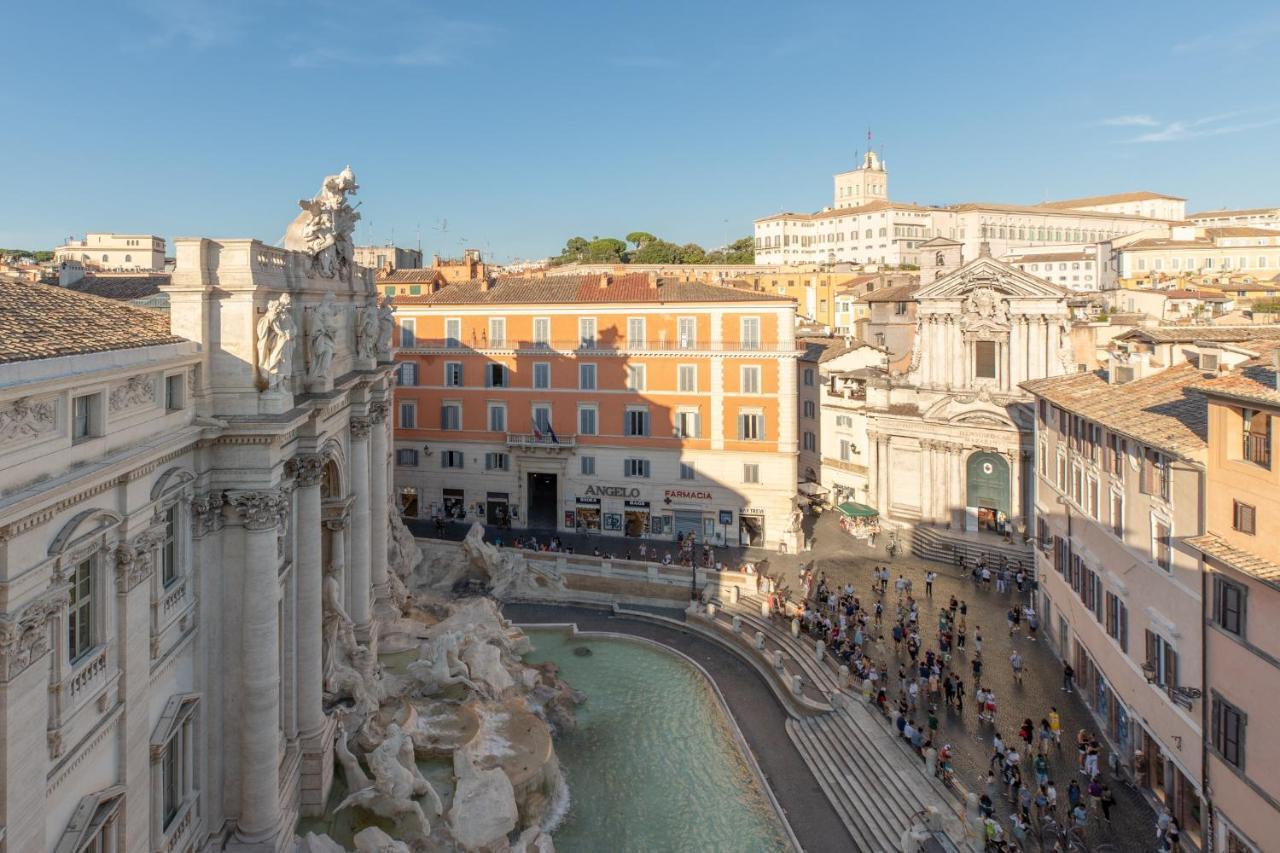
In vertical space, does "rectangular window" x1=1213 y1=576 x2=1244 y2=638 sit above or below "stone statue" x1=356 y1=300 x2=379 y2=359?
below

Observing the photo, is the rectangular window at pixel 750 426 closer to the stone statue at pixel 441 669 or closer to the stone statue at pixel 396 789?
the stone statue at pixel 441 669

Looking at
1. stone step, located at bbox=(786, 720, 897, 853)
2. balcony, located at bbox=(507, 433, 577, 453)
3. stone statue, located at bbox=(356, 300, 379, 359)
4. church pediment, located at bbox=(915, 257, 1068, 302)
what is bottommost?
stone step, located at bbox=(786, 720, 897, 853)

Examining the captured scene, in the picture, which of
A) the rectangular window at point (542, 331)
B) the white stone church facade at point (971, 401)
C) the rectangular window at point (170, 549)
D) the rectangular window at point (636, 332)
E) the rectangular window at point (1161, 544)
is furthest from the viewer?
the rectangular window at point (542, 331)

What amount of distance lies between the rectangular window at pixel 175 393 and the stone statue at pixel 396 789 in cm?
767

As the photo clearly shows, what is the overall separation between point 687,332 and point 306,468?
74.6 feet

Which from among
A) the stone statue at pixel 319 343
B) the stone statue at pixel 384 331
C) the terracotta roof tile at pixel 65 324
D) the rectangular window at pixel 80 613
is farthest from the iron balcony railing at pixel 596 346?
the rectangular window at pixel 80 613

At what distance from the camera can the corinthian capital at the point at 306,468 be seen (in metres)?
16.3

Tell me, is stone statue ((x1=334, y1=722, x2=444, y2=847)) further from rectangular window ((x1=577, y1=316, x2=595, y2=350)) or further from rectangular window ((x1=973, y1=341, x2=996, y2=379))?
rectangular window ((x1=973, y1=341, x2=996, y2=379))

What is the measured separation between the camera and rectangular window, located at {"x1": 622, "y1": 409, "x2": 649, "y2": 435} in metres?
37.7

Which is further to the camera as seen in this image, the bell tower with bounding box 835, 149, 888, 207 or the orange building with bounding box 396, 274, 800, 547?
the bell tower with bounding box 835, 149, 888, 207

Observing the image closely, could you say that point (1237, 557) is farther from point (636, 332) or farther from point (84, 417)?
point (636, 332)

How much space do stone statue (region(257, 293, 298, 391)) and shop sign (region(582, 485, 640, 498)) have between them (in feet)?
81.0

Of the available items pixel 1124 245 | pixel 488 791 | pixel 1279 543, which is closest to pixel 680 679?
pixel 488 791

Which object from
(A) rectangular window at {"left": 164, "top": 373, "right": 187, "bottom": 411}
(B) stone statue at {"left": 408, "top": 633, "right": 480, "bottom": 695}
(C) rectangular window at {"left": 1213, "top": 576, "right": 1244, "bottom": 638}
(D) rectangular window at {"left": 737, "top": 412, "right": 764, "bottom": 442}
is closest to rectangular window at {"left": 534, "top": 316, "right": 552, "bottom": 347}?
(D) rectangular window at {"left": 737, "top": 412, "right": 764, "bottom": 442}
